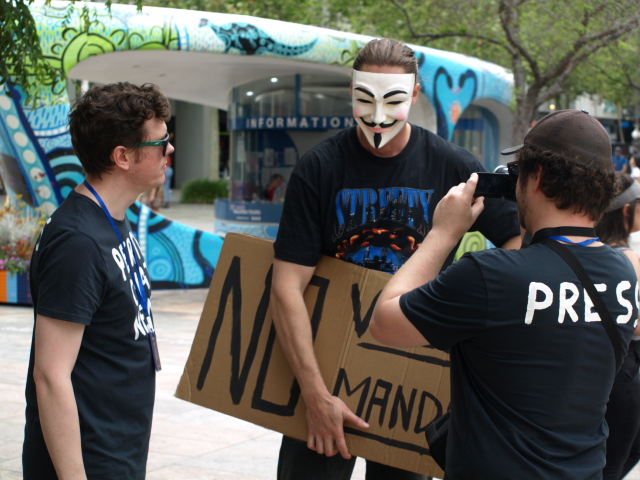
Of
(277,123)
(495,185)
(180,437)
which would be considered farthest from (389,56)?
(277,123)

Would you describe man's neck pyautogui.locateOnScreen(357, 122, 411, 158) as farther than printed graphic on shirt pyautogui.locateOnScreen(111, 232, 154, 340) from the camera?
Yes

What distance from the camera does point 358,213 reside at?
2.57 meters

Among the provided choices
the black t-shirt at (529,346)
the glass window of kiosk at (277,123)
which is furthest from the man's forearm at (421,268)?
the glass window of kiosk at (277,123)

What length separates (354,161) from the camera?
2.61 metres

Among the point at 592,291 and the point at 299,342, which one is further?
the point at 299,342

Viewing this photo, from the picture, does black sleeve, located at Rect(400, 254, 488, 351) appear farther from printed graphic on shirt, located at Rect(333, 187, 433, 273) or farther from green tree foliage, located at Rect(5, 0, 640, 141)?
green tree foliage, located at Rect(5, 0, 640, 141)

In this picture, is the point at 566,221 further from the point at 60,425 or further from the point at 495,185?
the point at 60,425

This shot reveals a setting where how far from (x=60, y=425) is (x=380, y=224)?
3.72ft

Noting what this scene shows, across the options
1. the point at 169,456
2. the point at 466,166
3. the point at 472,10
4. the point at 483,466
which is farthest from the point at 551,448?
the point at 472,10

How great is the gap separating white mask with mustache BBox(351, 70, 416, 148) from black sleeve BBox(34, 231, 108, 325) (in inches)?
39.1

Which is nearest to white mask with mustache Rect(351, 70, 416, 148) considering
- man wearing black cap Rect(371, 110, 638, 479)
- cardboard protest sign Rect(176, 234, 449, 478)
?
cardboard protest sign Rect(176, 234, 449, 478)

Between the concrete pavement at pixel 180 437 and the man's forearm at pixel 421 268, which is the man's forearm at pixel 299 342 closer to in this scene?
the man's forearm at pixel 421 268

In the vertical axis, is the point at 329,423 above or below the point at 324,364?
below

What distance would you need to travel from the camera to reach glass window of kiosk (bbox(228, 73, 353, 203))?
12.2 meters
